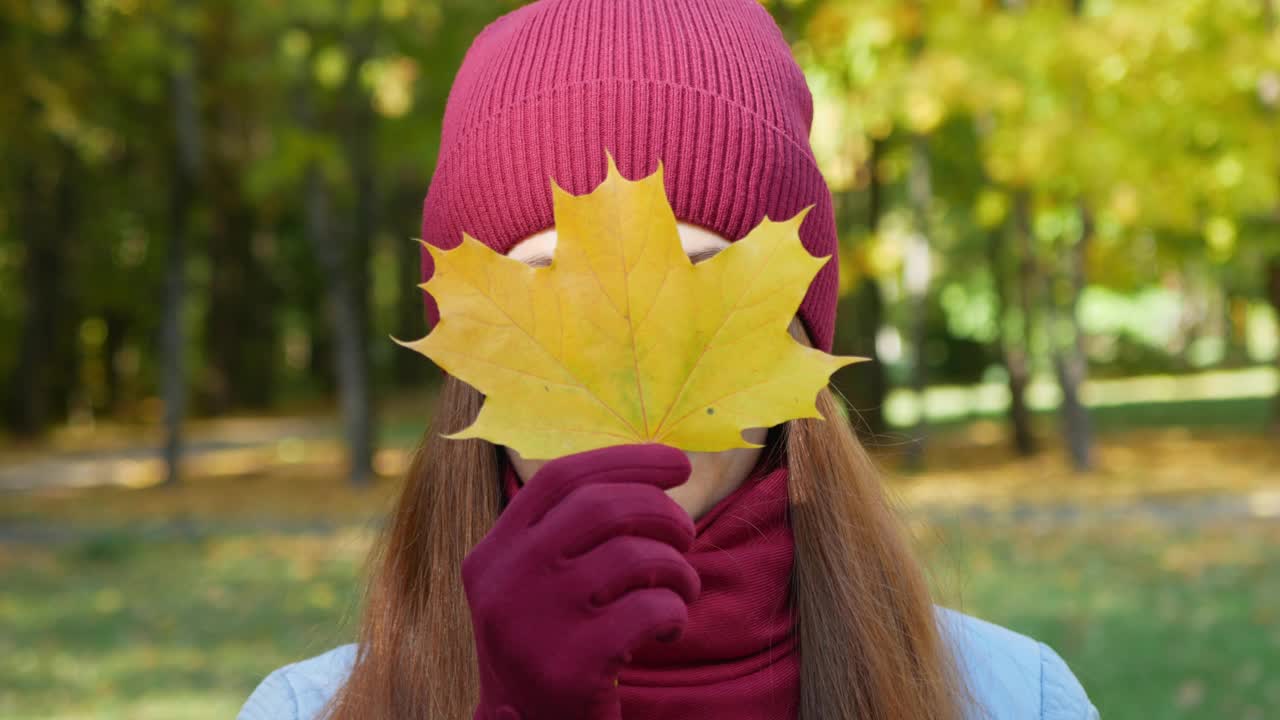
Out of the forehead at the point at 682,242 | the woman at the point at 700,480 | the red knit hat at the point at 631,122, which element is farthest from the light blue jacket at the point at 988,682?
the forehead at the point at 682,242

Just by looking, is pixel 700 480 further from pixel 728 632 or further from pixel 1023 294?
pixel 1023 294

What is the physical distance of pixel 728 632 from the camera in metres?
1.51

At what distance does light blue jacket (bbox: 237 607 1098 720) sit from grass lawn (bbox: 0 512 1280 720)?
10.3 feet

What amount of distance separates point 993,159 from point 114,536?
8.46m

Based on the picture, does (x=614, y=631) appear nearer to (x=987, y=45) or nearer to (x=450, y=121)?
(x=450, y=121)

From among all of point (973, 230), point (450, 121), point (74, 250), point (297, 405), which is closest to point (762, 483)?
point (450, 121)

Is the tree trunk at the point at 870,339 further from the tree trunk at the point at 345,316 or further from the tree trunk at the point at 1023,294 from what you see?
the tree trunk at the point at 345,316

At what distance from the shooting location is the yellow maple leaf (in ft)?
3.80

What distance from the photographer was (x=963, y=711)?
1729 mm

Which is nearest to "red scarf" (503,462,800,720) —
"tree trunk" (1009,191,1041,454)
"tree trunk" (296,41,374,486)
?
"tree trunk" (1009,191,1041,454)

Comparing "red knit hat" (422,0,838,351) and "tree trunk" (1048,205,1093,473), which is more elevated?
"red knit hat" (422,0,838,351)

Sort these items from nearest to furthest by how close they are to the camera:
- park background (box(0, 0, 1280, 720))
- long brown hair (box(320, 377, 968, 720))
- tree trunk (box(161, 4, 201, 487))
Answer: long brown hair (box(320, 377, 968, 720)), park background (box(0, 0, 1280, 720)), tree trunk (box(161, 4, 201, 487))

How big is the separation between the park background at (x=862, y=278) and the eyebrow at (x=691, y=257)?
2.20 ft

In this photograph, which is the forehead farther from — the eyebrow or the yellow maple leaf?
the yellow maple leaf
